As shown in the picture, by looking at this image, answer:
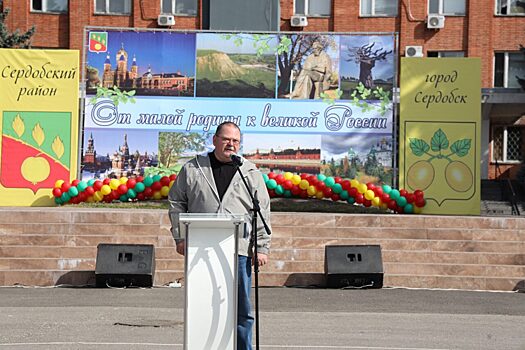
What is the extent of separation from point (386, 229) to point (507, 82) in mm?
26048

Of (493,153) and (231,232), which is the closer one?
(231,232)

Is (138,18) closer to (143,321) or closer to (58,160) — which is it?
(58,160)

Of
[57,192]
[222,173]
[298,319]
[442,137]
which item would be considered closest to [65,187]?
[57,192]

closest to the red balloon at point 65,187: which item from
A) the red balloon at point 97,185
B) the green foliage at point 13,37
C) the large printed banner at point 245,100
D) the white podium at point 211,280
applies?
the red balloon at point 97,185

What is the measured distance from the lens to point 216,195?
8344 millimetres

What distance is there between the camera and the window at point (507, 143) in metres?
44.5

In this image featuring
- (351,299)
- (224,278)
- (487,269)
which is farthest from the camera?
(487,269)

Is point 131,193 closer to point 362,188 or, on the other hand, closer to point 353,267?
point 362,188

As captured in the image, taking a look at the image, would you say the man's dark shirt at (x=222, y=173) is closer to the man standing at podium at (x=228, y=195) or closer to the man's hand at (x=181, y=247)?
the man standing at podium at (x=228, y=195)

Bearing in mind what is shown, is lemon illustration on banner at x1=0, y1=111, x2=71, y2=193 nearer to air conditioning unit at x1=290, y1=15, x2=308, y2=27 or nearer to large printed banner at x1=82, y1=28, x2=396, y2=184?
large printed banner at x1=82, y1=28, x2=396, y2=184

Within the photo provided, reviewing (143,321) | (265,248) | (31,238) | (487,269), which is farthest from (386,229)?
(265,248)

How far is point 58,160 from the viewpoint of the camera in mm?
25859

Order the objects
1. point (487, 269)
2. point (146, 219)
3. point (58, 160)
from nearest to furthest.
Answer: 1. point (487, 269)
2. point (146, 219)
3. point (58, 160)

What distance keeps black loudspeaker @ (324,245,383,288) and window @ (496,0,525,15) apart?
29397 millimetres
